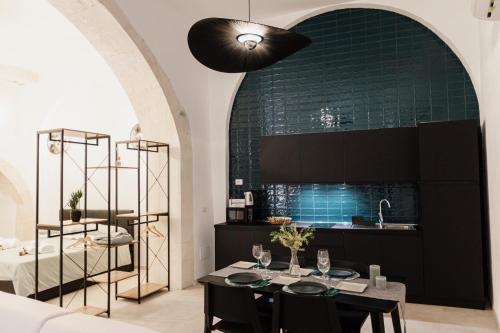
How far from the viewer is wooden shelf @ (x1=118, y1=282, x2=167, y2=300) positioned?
4.35m

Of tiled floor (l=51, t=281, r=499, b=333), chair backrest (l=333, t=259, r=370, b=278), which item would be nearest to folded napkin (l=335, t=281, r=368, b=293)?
chair backrest (l=333, t=259, r=370, b=278)

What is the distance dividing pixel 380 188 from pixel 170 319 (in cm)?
296

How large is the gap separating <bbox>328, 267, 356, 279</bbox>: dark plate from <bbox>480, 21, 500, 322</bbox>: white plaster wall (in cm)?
145

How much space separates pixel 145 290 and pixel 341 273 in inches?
110

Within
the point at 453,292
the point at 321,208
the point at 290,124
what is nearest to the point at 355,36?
the point at 290,124

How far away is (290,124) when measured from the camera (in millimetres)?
5305

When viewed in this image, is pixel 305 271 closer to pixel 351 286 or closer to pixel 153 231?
pixel 351 286

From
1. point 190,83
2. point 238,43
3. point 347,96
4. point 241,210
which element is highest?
point 190,83

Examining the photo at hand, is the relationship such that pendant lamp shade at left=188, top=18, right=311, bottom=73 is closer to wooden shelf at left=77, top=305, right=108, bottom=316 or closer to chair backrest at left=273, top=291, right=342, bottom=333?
chair backrest at left=273, top=291, right=342, bottom=333

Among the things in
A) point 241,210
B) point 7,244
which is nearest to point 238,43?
point 241,210

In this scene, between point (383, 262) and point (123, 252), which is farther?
point (123, 252)

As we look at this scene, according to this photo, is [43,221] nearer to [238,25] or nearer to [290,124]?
[290,124]

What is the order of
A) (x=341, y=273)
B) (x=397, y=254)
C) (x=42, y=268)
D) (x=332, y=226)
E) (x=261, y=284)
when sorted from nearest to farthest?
1. (x=261, y=284)
2. (x=341, y=273)
3. (x=397, y=254)
4. (x=42, y=268)
5. (x=332, y=226)

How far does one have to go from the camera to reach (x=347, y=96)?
16.3 ft
